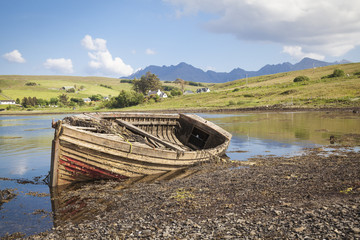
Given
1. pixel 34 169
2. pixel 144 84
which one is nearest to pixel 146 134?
pixel 34 169

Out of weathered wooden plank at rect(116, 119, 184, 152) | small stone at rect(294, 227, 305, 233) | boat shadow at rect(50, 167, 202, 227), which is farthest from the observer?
weathered wooden plank at rect(116, 119, 184, 152)

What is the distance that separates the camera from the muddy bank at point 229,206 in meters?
7.41

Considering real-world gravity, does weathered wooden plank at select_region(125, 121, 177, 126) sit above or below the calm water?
above

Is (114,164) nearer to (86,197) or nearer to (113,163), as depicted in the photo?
(113,163)

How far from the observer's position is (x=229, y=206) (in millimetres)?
9234

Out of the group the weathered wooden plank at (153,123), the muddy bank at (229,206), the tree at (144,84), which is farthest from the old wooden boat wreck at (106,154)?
the tree at (144,84)

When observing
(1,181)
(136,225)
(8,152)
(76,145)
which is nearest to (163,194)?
(136,225)

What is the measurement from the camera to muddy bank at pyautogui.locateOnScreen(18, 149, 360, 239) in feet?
24.3

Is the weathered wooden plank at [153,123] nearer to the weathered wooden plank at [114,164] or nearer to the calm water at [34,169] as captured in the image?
the calm water at [34,169]

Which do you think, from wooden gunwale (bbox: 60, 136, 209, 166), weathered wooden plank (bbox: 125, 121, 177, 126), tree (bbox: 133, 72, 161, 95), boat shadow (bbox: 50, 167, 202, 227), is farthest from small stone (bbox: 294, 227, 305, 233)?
tree (bbox: 133, 72, 161, 95)

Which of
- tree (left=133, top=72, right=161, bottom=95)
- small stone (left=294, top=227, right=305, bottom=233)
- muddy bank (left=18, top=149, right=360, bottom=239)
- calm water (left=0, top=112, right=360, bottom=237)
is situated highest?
tree (left=133, top=72, right=161, bottom=95)

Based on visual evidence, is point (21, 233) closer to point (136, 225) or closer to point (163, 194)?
point (136, 225)

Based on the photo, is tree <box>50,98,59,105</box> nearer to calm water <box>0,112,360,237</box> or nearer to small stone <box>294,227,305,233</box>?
calm water <box>0,112,360,237</box>

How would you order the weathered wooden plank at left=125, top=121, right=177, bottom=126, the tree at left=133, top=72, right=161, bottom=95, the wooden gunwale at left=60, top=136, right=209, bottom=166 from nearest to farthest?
the wooden gunwale at left=60, top=136, right=209, bottom=166
the weathered wooden plank at left=125, top=121, right=177, bottom=126
the tree at left=133, top=72, right=161, bottom=95
